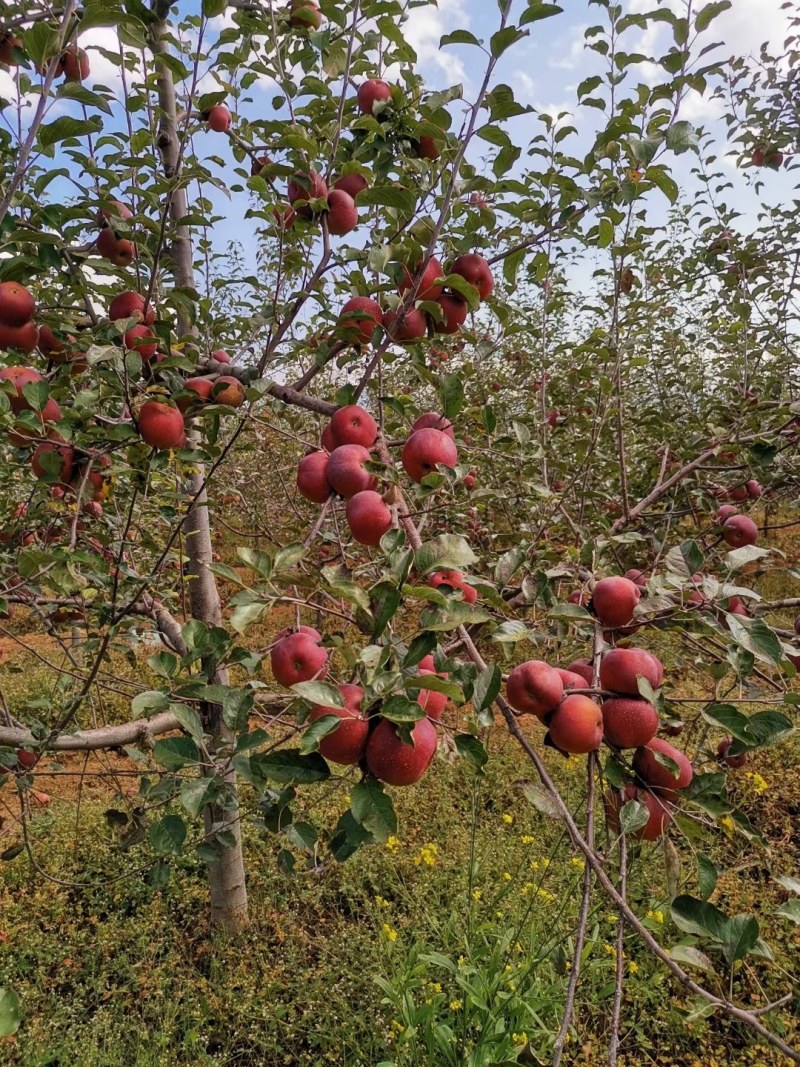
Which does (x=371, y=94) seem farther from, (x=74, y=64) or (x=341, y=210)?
(x=74, y=64)

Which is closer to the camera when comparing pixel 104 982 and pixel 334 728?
pixel 334 728

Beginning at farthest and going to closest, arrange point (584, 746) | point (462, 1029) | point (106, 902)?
point (106, 902) < point (462, 1029) < point (584, 746)

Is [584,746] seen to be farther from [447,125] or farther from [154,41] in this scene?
[154,41]

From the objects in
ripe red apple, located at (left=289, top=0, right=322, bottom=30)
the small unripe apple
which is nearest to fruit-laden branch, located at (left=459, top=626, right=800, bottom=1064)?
the small unripe apple

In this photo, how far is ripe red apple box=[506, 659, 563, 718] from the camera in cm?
92

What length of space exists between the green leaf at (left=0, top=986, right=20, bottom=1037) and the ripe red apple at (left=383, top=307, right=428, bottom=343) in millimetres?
1015

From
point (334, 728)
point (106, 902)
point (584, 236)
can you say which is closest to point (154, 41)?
point (584, 236)

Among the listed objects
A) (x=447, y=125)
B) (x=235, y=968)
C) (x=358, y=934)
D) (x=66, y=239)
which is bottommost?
(x=235, y=968)

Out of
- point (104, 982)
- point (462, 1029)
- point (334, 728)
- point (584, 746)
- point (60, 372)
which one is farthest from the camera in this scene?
point (104, 982)

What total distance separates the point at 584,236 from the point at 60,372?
117 centimetres

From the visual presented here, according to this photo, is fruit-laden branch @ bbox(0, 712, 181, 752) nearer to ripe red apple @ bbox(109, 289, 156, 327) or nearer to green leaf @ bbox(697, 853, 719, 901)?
ripe red apple @ bbox(109, 289, 156, 327)

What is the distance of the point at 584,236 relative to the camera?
139 cm

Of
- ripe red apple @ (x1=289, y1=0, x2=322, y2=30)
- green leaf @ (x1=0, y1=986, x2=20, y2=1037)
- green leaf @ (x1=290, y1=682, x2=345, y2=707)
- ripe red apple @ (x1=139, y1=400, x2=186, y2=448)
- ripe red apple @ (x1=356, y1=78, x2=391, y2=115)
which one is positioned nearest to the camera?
green leaf @ (x1=0, y1=986, x2=20, y2=1037)

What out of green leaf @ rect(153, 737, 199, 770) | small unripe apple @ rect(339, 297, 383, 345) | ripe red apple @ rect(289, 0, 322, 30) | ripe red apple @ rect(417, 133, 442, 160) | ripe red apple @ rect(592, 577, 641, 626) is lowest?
green leaf @ rect(153, 737, 199, 770)
